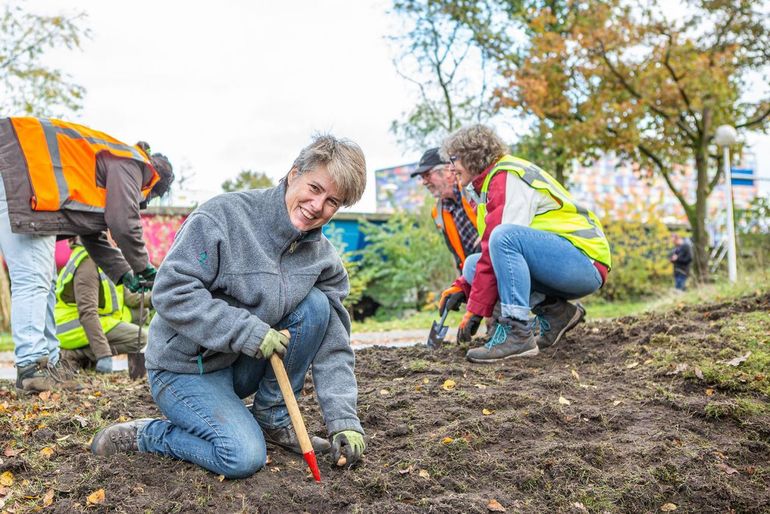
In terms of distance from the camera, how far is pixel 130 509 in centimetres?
235

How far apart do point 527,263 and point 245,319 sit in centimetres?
226

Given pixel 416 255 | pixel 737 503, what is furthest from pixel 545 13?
pixel 737 503

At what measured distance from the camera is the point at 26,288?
13.6ft

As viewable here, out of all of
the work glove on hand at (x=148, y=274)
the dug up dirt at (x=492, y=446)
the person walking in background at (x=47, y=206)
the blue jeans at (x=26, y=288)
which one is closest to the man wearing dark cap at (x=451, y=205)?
the dug up dirt at (x=492, y=446)

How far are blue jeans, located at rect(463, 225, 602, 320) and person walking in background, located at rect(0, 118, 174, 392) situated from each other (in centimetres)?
220

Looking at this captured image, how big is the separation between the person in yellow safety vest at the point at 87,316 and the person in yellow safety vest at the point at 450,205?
2.50 metres

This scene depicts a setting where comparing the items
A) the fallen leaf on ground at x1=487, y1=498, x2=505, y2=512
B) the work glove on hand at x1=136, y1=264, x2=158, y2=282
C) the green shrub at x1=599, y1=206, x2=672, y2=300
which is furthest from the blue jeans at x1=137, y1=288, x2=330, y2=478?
the green shrub at x1=599, y1=206, x2=672, y2=300

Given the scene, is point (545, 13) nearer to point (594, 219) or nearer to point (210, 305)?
point (594, 219)

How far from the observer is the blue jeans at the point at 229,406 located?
2623mm

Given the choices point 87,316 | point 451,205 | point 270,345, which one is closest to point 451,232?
point 451,205

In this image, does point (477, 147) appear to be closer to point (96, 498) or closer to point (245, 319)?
point (245, 319)

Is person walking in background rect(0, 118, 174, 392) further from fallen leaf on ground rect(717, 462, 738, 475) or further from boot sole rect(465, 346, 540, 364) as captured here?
fallen leaf on ground rect(717, 462, 738, 475)

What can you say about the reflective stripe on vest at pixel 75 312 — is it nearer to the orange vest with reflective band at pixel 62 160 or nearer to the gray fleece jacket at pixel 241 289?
the orange vest with reflective band at pixel 62 160

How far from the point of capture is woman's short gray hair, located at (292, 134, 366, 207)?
2695 millimetres
